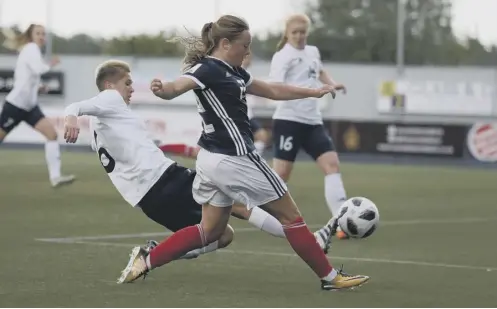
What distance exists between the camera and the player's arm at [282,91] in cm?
797

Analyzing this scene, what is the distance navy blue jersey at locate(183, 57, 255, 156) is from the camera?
7.53 m

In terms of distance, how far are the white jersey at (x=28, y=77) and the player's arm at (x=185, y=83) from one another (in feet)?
29.8

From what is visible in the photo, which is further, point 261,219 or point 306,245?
point 261,219

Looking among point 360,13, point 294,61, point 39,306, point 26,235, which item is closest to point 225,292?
point 39,306

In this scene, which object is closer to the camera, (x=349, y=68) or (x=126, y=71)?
(x=126, y=71)

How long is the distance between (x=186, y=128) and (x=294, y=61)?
53.9 feet

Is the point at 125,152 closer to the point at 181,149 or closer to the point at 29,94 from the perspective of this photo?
the point at 181,149

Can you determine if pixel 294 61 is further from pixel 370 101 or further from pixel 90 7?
pixel 90 7

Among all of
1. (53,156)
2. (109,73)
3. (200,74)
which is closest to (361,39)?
(53,156)

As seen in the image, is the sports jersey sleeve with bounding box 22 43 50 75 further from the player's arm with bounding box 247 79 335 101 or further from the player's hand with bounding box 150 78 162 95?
the player's hand with bounding box 150 78 162 95

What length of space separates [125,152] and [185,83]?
1422 mm

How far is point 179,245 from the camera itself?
794cm

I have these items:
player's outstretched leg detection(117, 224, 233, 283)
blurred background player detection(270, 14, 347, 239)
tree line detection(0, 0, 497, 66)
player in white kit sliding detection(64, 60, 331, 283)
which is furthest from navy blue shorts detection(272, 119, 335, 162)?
tree line detection(0, 0, 497, 66)

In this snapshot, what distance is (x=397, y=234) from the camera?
11594 millimetres
